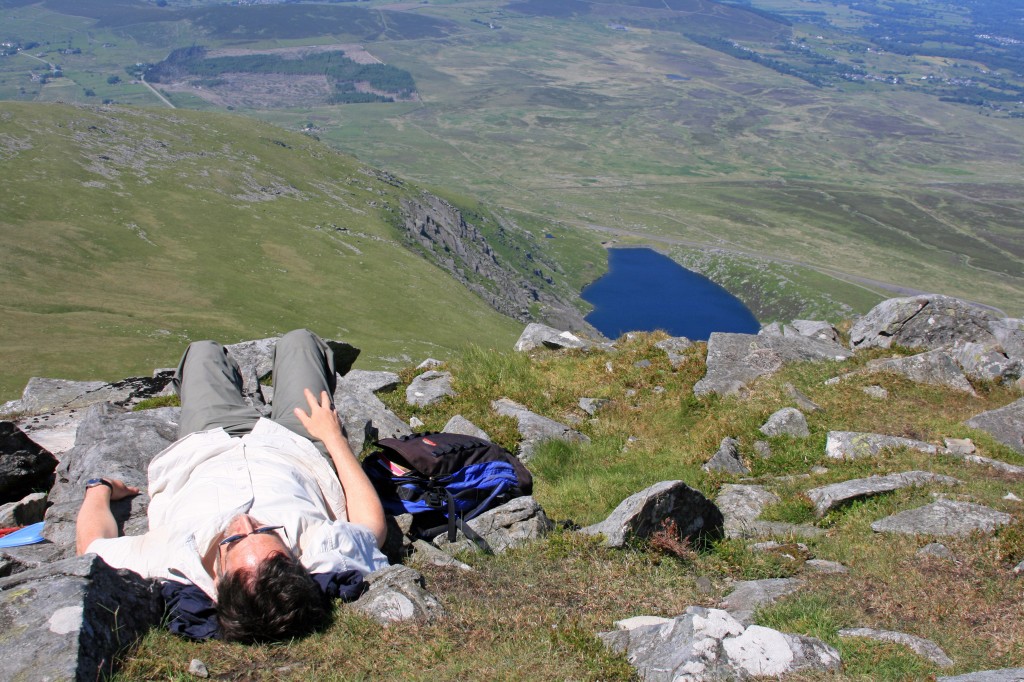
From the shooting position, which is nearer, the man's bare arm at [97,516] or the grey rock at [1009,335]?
the man's bare arm at [97,516]

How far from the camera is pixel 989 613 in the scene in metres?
7.34

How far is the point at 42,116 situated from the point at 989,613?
209 meters

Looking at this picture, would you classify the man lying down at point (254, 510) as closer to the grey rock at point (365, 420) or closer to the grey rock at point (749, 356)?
the grey rock at point (365, 420)

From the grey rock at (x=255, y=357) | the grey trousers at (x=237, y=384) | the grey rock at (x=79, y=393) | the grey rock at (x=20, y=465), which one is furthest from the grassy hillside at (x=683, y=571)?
the grey rock at (x=79, y=393)

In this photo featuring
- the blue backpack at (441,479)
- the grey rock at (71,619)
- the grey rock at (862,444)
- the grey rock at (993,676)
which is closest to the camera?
the grey rock at (993,676)

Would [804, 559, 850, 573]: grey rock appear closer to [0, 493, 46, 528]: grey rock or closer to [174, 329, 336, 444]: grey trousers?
[174, 329, 336, 444]: grey trousers

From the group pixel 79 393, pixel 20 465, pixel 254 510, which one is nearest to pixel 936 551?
pixel 254 510

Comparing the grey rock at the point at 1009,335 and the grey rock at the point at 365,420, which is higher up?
the grey rock at the point at 1009,335

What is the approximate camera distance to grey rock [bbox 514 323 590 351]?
2109 cm

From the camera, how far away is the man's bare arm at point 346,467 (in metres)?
8.50

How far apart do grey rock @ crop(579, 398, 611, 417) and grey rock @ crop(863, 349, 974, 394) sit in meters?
5.98

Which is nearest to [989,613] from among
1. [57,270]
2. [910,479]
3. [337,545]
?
[910,479]

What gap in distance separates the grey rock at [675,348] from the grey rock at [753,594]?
31.1ft

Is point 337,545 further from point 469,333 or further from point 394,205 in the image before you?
point 394,205
